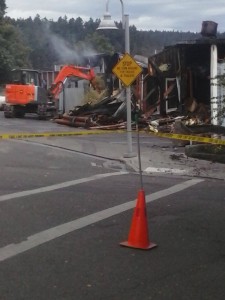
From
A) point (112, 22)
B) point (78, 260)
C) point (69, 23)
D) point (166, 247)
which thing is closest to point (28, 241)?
point (78, 260)

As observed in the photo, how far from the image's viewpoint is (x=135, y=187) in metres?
11.1

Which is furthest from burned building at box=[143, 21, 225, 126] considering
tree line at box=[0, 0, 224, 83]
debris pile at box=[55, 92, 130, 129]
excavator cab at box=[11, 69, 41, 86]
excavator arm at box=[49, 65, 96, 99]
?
tree line at box=[0, 0, 224, 83]

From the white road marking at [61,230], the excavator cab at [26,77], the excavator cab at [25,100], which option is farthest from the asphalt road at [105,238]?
the excavator cab at [26,77]

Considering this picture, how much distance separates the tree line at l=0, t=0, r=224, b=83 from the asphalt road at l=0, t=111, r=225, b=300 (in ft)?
132

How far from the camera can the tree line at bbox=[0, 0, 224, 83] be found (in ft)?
218

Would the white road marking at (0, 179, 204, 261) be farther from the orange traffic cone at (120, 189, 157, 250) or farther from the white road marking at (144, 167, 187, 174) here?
the white road marking at (144, 167, 187, 174)

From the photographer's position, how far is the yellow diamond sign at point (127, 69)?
1462cm

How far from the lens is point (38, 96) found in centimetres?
3259

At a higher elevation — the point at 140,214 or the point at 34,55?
the point at 34,55

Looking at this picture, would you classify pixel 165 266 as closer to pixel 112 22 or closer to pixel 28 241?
pixel 28 241

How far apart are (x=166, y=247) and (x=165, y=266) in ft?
2.45

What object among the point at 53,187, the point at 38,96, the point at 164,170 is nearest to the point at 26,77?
the point at 38,96

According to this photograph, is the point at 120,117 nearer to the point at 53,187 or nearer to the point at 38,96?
the point at 38,96

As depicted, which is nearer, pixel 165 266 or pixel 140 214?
pixel 165 266
